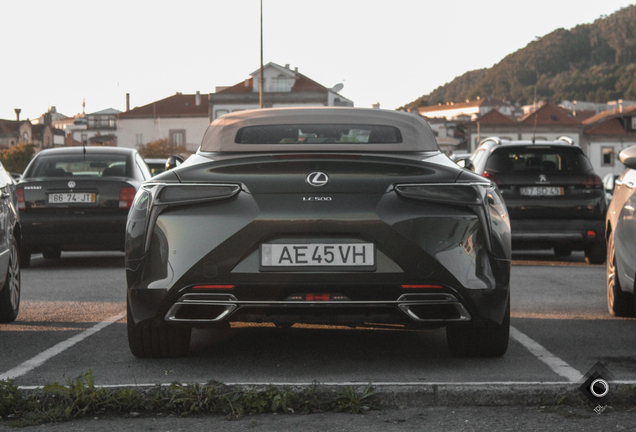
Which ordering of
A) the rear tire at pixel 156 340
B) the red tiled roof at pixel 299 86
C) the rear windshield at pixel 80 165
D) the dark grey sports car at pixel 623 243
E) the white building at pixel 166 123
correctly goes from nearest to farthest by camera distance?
the rear tire at pixel 156 340 < the dark grey sports car at pixel 623 243 < the rear windshield at pixel 80 165 < the red tiled roof at pixel 299 86 < the white building at pixel 166 123

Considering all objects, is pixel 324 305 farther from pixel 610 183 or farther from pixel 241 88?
pixel 241 88

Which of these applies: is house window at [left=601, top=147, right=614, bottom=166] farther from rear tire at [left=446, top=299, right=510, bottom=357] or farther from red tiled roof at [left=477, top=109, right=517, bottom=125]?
rear tire at [left=446, top=299, right=510, bottom=357]

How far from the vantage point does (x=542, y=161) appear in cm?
1238

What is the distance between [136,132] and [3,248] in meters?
97.2

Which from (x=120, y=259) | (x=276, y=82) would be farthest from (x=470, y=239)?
(x=276, y=82)

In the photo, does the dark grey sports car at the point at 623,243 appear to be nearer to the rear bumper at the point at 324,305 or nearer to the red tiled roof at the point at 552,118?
the rear bumper at the point at 324,305

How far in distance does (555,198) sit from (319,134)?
7030 mm

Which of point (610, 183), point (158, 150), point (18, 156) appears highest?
Answer: point (610, 183)

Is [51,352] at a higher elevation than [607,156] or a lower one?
higher

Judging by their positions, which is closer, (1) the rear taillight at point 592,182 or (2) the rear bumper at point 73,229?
(2) the rear bumper at point 73,229

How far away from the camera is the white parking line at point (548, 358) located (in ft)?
15.0

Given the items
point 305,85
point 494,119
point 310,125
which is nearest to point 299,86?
point 305,85

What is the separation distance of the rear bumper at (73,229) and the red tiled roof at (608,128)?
9082cm

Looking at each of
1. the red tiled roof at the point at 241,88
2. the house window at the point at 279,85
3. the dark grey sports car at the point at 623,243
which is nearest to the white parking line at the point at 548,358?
the dark grey sports car at the point at 623,243
